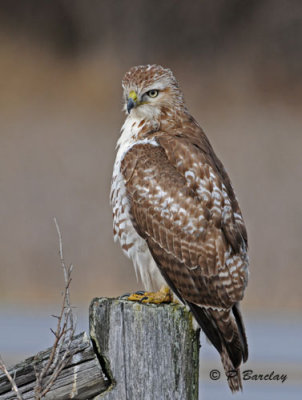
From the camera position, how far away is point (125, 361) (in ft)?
11.6

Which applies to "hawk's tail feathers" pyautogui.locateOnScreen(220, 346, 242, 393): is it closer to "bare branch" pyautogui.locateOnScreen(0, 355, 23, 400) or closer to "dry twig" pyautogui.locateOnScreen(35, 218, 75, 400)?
"dry twig" pyautogui.locateOnScreen(35, 218, 75, 400)

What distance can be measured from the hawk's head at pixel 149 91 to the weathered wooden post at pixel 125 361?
4.44 feet

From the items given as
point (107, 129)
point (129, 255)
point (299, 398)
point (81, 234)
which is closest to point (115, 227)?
point (129, 255)

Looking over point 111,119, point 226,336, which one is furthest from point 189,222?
point 111,119

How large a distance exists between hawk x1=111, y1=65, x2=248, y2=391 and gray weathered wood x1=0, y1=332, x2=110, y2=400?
66 centimetres

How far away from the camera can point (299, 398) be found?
7.84m

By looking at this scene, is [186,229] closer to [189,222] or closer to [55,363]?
[189,222]

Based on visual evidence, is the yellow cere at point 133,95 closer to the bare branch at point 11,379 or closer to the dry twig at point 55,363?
the dry twig at point 55,363

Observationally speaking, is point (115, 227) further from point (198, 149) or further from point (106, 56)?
point (106, 56)

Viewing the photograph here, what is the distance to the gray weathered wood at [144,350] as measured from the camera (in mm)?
3529

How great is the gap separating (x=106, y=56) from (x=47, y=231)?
2532 millimetres

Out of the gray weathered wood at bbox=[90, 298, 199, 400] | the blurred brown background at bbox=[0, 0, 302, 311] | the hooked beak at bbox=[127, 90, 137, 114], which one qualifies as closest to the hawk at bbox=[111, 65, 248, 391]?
the hooked beak at bbox=[127, 90, 137, 114]

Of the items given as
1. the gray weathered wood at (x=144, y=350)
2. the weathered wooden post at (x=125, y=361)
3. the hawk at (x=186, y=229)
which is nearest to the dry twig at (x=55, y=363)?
the weathered wooden post at (x=125, y=361)

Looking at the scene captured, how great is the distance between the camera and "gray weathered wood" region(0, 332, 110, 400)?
3.48m
